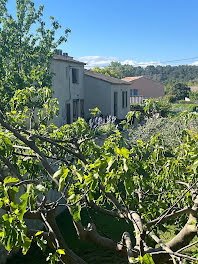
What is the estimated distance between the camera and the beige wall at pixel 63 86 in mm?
25359

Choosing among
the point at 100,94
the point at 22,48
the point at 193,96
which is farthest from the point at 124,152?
the point at 193,96

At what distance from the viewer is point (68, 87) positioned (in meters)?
27.9

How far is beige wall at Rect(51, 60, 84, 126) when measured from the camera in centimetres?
2536

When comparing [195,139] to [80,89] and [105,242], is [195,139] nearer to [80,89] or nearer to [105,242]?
[105,242]

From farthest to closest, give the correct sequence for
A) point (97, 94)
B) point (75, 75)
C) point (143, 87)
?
point (143, 87) → point (97, 94) → point (75, 75)

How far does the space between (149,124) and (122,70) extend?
10522 centimetres

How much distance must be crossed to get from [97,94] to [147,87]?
4499cm

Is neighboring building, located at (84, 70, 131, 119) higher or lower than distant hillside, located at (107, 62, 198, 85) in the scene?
lower

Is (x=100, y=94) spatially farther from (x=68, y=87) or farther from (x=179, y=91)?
(x=179, y=91)

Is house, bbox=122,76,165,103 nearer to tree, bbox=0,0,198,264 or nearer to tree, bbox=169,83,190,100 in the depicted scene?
tree, bbox=169,83,190,100

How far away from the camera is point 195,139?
661 centimetres

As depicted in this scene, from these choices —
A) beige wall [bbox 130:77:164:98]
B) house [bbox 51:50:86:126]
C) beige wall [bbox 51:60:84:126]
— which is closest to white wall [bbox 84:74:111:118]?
house [bbox 51:50:86:126]

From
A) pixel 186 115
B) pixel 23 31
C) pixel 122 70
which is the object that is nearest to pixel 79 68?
pixel 23 31

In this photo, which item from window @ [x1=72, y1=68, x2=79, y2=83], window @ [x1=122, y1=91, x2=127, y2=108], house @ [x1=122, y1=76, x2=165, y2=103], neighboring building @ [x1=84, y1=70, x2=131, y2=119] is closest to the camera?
window @ [x1=72, y1=68, x2=79, y2=83]
